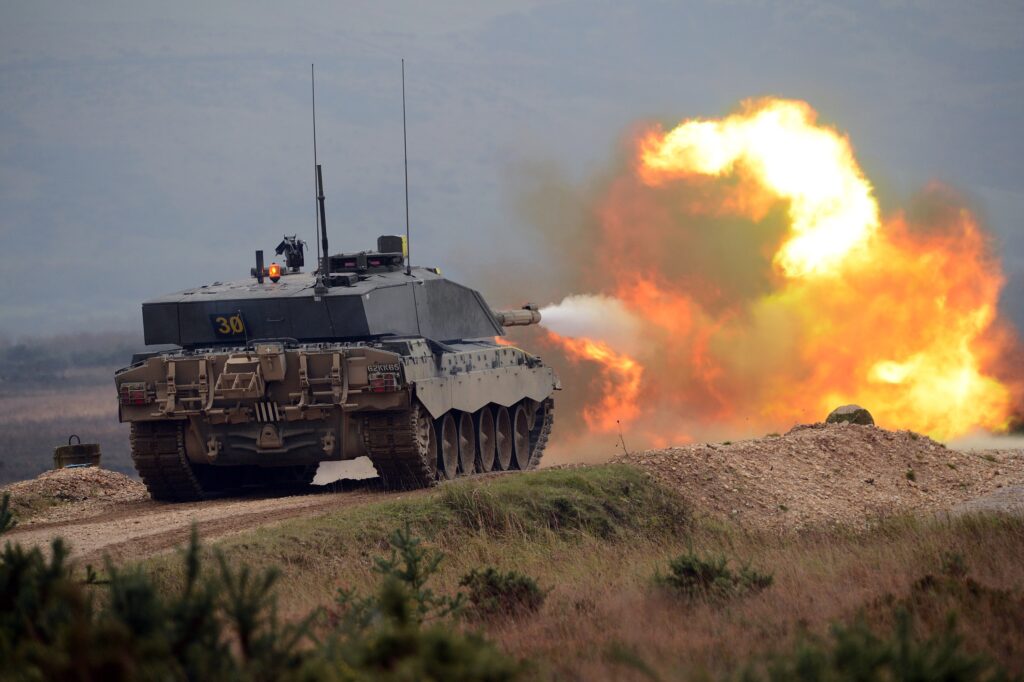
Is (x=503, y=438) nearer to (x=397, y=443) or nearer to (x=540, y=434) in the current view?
(x=540, y=434)

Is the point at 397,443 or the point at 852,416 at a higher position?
the point at 397,443

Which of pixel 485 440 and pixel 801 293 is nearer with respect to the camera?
pixel 485 440

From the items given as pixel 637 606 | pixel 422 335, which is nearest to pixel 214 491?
pixel 422 335

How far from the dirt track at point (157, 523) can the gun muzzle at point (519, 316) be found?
800cm

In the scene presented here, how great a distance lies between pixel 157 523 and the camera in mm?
18297

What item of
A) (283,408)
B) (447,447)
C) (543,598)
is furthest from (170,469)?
(543,598)


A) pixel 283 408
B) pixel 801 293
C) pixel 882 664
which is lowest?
pixel 882 664

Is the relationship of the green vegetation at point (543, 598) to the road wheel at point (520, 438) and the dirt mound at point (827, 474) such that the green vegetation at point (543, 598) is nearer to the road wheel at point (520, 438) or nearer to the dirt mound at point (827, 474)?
the dirt mound at point (827, 474)

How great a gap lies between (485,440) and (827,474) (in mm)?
6327

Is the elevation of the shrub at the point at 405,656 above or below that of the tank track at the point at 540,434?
above

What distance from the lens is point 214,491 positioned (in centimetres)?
2281

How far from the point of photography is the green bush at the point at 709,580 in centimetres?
1118

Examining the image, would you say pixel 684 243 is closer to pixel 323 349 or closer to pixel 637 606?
pixel 323 349

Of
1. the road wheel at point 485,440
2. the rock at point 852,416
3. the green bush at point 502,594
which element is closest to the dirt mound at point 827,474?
the rock at point 852,416
